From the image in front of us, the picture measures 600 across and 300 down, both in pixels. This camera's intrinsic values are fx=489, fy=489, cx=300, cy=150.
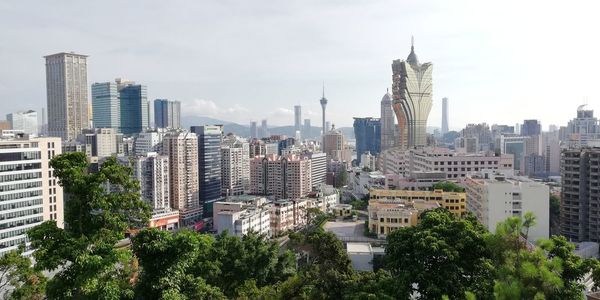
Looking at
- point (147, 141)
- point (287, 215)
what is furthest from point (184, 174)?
point (147, 141)

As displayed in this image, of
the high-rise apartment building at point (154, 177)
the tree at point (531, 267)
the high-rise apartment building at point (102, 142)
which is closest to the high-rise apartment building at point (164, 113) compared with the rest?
the high-rise apartment building at point (102, 142)

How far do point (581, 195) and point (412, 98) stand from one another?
153 feet

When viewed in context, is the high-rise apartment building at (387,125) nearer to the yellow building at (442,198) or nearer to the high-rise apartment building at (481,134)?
the high-rise apartment building at (481,134)

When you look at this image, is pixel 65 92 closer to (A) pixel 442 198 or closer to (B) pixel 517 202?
(A) pixel 442 198

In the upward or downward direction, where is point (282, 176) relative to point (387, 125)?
downward

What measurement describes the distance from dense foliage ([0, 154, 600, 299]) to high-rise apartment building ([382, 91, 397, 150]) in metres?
93.2

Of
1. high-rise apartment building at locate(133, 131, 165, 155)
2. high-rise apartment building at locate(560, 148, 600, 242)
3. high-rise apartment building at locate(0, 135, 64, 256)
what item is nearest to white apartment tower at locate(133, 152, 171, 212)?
high-rise apartment building at locate(0, 135, 64, 256)

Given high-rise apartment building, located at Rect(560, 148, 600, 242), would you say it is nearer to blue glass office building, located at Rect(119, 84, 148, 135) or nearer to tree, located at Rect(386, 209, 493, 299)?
tree, located at Rect(386, 209, 493, 299)

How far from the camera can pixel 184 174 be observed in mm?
51344

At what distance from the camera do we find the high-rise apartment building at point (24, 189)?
88.9ft

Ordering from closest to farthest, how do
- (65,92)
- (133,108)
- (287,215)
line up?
(287,215)
(65,92)
(133,108)

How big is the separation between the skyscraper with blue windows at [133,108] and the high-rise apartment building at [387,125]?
50.2 metres

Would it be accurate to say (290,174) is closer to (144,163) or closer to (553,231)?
(144,163)

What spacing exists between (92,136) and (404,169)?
43.8m
